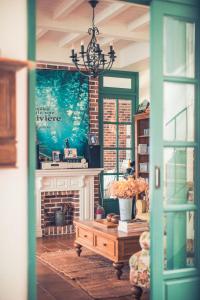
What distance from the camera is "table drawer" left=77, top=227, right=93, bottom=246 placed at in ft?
19.3

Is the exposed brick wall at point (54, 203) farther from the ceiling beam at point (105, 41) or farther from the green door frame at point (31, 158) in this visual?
the green door frame at point (31, 158)

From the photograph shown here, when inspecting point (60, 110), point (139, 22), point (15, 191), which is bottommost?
point (15, 191)

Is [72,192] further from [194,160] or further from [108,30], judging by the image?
[194,160]

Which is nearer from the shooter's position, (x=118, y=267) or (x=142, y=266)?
(x=142, y=266)

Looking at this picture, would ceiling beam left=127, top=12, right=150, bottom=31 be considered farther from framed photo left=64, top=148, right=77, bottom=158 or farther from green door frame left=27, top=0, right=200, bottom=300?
green door frame left=27, top=0, right=200, bottom=300

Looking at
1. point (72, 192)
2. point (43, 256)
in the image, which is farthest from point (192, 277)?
point (72, 192)

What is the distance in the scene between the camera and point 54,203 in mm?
8438

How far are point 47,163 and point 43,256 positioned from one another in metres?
2.00

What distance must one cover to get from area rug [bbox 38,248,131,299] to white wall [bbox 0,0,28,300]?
1668 millimetres

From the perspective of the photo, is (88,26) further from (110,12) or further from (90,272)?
(90,272)

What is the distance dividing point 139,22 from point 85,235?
302 cm

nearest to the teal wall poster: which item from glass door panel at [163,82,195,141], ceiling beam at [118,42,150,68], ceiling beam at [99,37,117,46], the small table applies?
Result: ceiling beam at [118,42,150,68]

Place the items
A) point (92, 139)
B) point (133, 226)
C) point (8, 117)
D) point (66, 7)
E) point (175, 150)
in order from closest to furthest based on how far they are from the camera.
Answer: point (8, 117)
point (175, 150)
point (133, 226)
point (66, 7)
point (92, 139)

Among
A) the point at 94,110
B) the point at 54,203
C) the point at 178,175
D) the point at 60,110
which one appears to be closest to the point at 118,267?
the point at 178,175
